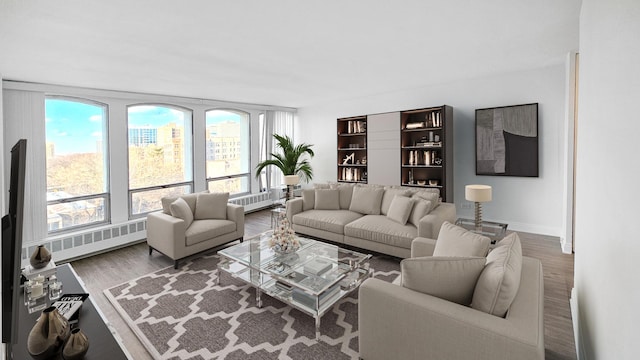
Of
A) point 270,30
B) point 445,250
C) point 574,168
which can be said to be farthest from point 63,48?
point 574,168

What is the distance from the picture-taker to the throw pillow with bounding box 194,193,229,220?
4.34m

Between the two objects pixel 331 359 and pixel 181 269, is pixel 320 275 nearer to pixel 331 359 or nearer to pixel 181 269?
pixel 331 359

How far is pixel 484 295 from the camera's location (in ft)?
5.37

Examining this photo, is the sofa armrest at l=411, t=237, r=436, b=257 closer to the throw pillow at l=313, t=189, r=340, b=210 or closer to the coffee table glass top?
the coffee table glass top

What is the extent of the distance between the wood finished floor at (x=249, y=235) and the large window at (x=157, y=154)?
948 mm

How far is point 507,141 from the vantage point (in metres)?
4.78

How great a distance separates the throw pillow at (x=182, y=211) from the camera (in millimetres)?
3875

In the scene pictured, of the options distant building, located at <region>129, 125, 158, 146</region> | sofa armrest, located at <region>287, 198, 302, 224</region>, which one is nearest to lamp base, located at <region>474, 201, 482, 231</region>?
sofa armrest, located at <region>287, 198, 302, 224</region>

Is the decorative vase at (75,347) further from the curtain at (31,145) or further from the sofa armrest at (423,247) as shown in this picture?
the curtain at (31,145)

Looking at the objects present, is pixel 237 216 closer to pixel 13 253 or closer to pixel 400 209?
pixel 400 209

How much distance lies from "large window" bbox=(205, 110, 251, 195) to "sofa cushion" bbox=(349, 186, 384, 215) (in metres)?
3.16

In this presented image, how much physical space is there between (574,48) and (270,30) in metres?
3.56

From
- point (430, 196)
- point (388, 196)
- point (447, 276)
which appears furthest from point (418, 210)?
point (447, 276)

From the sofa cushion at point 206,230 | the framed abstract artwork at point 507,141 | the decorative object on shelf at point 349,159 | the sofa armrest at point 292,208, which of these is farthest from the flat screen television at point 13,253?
the decorative object on shelf at point 349,159
